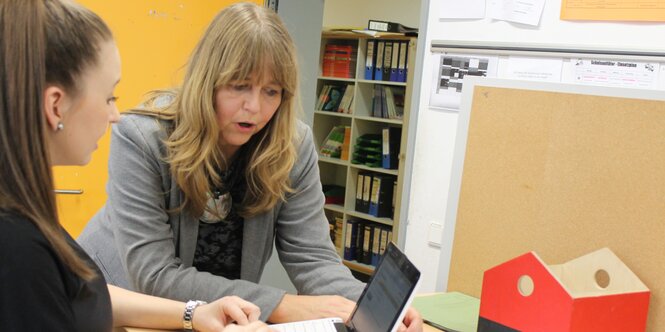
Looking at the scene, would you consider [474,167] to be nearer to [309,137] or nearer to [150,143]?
[309,137]

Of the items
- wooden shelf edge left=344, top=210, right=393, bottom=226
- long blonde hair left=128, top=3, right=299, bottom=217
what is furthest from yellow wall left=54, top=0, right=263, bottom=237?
wooden shelf edge left=344, top=210, right=393, bottom=226

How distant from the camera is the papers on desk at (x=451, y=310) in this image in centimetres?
149

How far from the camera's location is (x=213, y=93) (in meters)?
1.42

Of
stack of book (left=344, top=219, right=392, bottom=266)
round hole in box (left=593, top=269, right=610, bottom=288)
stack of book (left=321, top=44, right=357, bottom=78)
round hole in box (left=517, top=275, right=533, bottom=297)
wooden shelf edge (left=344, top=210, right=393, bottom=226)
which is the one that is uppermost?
stack of book (left=321, top=44, right=357, bottom=78)

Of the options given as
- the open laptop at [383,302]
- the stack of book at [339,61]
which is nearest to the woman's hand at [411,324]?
the open laptop at [383,302]

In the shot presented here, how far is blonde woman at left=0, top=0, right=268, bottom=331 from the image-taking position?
784mm

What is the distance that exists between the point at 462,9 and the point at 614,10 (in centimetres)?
56

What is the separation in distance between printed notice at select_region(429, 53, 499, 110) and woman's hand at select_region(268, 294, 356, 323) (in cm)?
141

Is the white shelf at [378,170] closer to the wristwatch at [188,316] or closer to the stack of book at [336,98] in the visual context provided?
the stack of book at [336,98]

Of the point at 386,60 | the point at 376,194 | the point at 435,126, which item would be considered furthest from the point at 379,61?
the point at 435,126

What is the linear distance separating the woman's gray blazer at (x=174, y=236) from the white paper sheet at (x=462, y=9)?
1.26 metres

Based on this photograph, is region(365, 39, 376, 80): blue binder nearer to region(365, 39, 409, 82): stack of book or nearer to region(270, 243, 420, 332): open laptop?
region(365, 39, 409, 82): stack of book

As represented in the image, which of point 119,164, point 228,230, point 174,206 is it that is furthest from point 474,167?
point 119,164

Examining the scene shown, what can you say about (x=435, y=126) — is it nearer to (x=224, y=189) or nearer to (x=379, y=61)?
(x=224, y=189)
